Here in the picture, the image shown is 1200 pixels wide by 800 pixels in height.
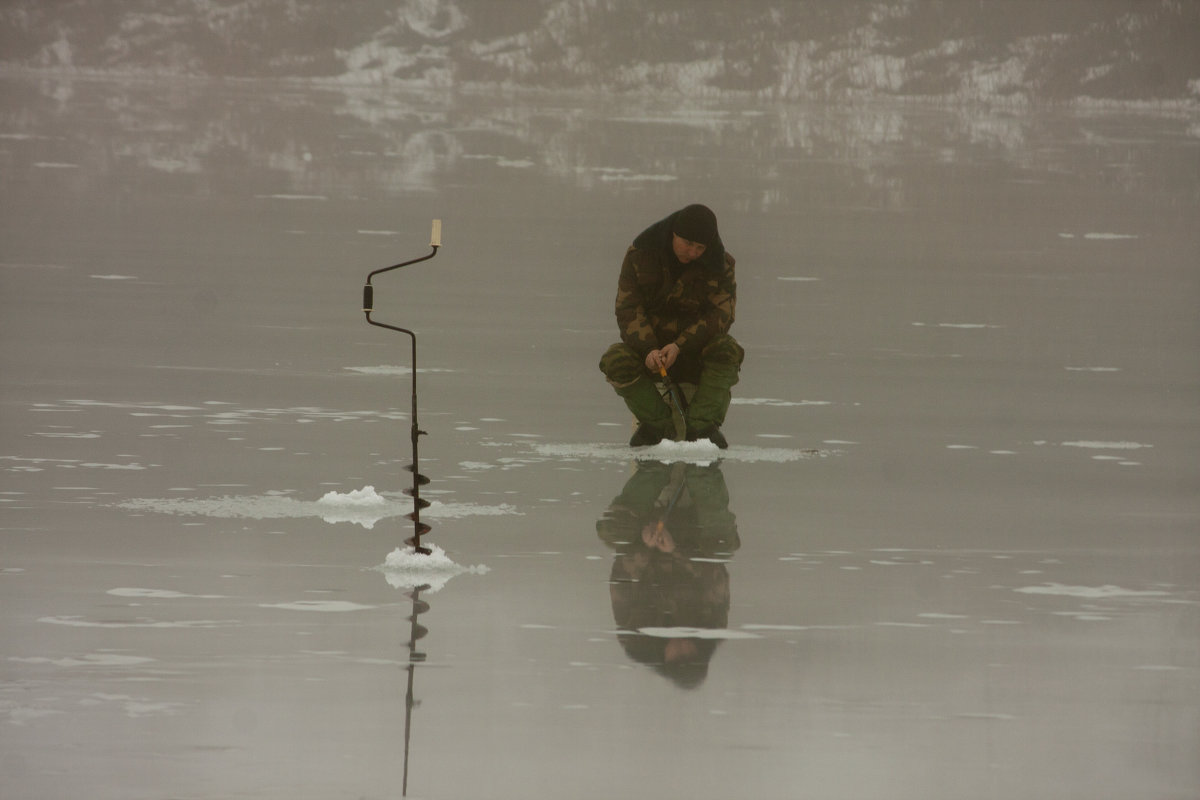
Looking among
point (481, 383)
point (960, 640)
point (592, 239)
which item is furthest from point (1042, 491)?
point (592, 239)

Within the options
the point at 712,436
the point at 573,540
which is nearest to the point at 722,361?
the point at 712,436

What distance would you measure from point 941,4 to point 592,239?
342 ft

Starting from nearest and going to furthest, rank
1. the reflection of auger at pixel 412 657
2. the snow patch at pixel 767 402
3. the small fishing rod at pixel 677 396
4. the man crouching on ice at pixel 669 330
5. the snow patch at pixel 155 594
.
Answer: the reflection of auger at pixel 412 657 → the snow patch at pixel 155 594 → the man crouching on ice at pixel 669 330 → the small fishing rod at pixel 677 396 → the snow patch at pixel 767 402

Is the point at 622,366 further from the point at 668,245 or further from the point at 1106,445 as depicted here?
the point at 1106,445

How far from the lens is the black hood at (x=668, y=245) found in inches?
364

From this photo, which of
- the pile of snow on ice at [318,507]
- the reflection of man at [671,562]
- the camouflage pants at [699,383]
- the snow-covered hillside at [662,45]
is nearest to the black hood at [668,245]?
the camouflage pants at [699,383]

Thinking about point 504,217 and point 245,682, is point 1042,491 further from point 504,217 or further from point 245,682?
point 504,217

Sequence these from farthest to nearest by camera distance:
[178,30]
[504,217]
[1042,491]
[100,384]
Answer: [178,30] < [504,217] < [100,384] < [1042,491]

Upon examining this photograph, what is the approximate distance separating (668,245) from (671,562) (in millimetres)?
2482

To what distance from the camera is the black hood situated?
9242mm

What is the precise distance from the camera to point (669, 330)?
949 cm

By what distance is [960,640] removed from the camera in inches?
243

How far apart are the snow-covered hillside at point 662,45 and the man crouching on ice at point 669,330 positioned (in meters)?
87.5

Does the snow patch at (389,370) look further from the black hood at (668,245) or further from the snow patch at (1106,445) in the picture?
the snow patch at (1106,445)
